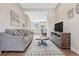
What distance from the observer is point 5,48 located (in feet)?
13.2

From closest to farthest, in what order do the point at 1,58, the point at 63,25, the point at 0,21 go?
the point at 1,58, the point at 0,21, the point at 63,25

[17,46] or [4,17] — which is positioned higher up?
[4,17]

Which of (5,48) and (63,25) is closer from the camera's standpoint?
(5,48)

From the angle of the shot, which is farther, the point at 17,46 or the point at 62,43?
the point at 62,43

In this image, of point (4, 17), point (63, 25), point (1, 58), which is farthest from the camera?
point (63, 25)

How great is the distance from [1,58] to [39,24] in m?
10.4

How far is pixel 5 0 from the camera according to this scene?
5.87 ft

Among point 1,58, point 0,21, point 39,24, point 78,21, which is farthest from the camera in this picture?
point 39,24

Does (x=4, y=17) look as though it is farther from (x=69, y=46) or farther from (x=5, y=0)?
(x=5, y=0)

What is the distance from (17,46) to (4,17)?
1.53 meters

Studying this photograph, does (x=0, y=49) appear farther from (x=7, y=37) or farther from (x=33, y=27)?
(x=33, y=27)

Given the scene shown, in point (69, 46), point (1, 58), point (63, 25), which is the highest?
point (63, 25)

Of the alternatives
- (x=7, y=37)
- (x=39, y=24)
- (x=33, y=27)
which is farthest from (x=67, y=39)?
(x=39, y=24)

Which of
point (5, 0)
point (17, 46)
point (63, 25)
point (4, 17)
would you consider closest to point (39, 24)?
point (63, 25)
